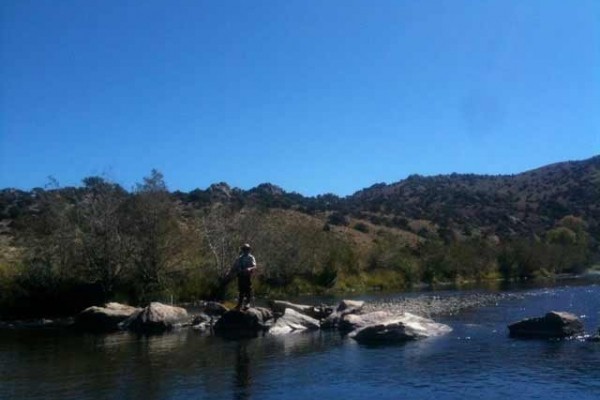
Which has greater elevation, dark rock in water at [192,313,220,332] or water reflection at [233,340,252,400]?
dark rock in water at [192,313,220,332]

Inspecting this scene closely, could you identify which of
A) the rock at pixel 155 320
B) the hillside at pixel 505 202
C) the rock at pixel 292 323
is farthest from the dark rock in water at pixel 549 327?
the hillside at pixel 505 202

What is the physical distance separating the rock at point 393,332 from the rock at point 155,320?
8.81 metres

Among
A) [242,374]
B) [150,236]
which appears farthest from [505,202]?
[242,374]

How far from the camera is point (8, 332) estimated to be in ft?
104

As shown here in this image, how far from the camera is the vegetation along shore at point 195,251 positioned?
39969 millimetres

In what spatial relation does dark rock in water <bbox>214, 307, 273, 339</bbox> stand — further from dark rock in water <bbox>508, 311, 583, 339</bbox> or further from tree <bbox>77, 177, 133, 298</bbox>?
tree <bbox>77, 177, 133, 298</bbox>

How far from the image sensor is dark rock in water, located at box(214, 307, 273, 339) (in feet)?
91.5

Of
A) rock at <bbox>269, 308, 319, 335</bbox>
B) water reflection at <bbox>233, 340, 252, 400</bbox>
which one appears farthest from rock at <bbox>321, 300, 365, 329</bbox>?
water reflection at <bbox>233, 340, 252, 400</bbox>

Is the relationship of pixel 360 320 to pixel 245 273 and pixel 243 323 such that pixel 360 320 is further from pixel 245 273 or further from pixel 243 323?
pixel 245 273

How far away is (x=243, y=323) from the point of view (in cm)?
2820

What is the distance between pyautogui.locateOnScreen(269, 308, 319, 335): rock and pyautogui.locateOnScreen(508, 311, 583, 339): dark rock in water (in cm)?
845

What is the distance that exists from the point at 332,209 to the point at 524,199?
132ft

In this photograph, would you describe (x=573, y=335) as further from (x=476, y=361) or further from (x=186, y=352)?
(x=186, y=352)

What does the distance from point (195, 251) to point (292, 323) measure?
734 inches
